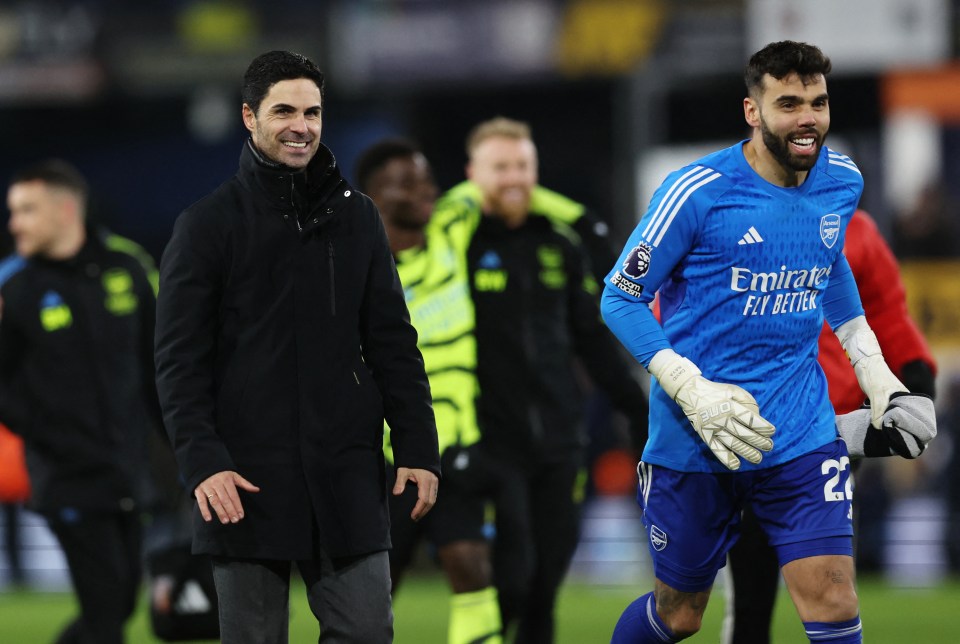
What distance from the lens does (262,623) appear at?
515cm

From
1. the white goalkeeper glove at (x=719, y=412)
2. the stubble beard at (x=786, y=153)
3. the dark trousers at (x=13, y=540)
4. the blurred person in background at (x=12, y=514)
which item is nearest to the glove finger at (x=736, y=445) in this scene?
the white goalkeeper glove at (x=719, y=412)

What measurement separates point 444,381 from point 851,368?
168cm

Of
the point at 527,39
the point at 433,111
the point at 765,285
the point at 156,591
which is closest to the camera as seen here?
the point at 765,285

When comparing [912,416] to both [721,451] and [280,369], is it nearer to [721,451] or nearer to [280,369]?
[721,451]

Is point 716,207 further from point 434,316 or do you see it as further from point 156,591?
point 156,591

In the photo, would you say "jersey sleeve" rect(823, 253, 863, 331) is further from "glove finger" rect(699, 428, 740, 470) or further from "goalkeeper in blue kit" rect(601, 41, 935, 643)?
"glove finger" rect(699, 428, 740, 470)

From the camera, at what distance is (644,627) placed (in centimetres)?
593

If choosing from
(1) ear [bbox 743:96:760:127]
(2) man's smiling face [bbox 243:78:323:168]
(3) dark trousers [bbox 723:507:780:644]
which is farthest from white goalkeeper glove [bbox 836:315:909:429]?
(2) man's smiling face [bbox 243:78:323:168]

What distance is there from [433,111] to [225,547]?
1725cm

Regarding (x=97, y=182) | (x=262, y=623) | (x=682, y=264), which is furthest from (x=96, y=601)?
(x=97, y=182)

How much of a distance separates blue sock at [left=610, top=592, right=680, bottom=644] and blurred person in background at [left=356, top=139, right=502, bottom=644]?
135 cm

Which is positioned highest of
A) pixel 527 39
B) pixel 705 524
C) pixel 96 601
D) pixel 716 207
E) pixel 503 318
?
pixel 527 39

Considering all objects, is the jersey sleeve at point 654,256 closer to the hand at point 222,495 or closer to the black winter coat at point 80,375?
the hand at point 222,495

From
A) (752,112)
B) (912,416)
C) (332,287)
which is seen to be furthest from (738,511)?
(332,287)
